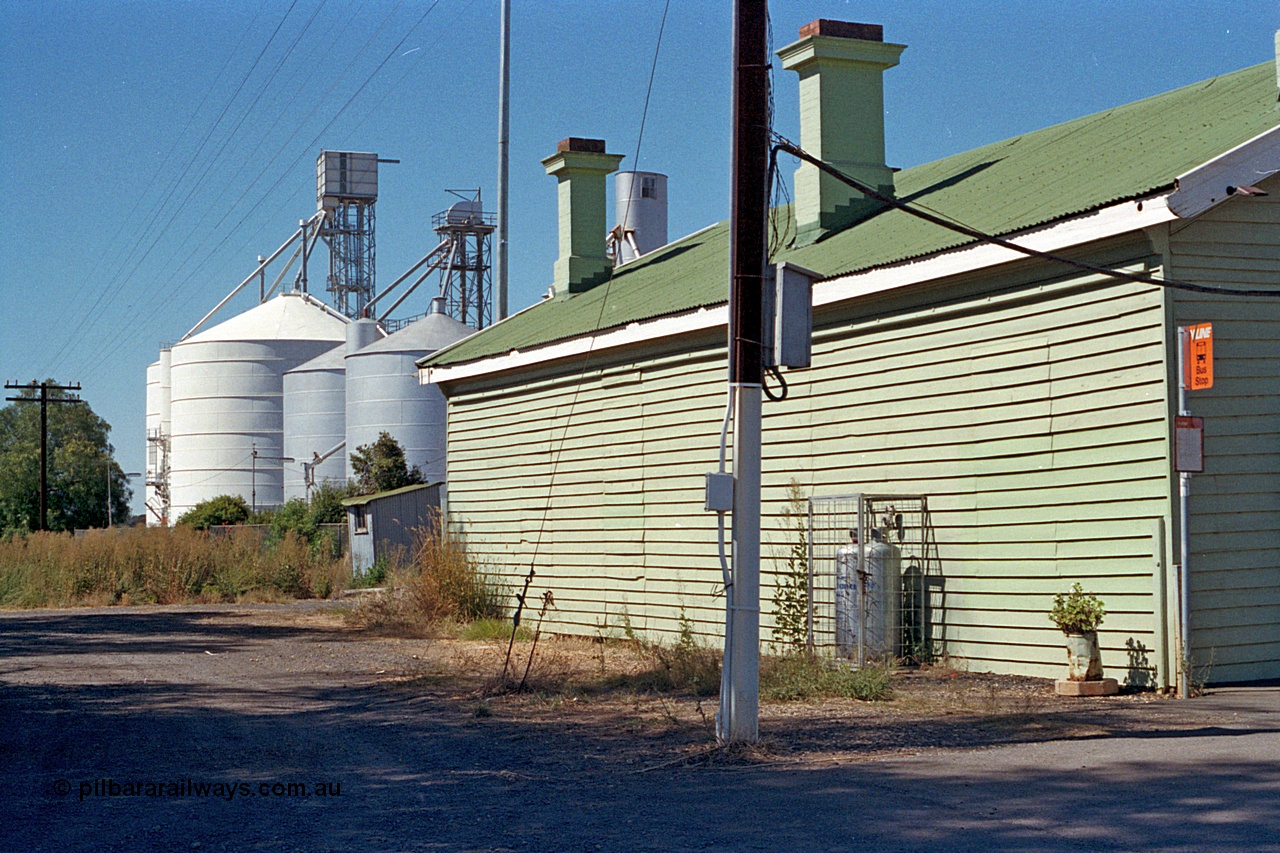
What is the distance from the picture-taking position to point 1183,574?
9852mm

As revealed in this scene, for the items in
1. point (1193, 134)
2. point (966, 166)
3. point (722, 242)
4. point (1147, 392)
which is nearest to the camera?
point (1147, 392)

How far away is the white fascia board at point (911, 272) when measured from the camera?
1013cm

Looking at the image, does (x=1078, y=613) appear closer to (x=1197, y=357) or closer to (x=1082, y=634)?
(x=1082, y=634)

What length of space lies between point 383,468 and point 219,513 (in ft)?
31.7

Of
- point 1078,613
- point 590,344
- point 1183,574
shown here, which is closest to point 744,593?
point 1078,613

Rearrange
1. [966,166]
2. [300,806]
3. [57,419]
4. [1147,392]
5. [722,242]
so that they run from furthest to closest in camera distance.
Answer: [57,419]
[722,242]
[966,166]
[1147,392]
[300,806]

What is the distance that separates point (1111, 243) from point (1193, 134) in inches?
68.9

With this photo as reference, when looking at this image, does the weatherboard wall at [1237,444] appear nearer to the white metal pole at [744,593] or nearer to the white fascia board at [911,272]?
the white fascia board at [911,272]

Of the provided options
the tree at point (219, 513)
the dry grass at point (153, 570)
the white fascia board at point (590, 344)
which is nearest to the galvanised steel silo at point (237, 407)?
the tree at point (219, 513)

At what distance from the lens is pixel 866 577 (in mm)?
12008

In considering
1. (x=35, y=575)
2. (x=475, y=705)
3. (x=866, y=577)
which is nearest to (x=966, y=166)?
(x=866, y=577)

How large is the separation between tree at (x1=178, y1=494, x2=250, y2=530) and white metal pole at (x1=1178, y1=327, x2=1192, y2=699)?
45130 millimetres

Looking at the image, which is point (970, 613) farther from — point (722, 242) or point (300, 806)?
point (722, 242)

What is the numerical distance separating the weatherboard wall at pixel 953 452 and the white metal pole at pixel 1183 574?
0.33m
